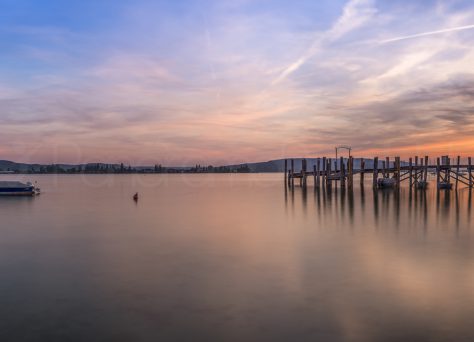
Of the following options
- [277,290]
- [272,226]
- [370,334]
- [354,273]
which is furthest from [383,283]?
[272,226]

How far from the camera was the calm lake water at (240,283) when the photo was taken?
7.88 m

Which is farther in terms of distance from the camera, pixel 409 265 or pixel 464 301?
pixel 409 265

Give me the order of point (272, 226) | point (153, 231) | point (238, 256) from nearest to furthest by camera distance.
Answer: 1. point (238, 256)
2. point (153, 231)
3. point (272, 226)

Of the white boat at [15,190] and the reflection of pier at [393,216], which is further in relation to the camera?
the white boat at [15,190]

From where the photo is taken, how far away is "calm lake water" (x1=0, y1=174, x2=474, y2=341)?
25.8 feet

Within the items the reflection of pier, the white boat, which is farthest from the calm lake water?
the white boat

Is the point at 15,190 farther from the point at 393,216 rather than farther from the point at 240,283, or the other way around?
the point at 240,283

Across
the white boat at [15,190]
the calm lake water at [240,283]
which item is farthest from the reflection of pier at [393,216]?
the white boat at [15,190]

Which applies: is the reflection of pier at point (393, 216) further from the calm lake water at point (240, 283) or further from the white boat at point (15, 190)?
the white boat at point (15, 190)

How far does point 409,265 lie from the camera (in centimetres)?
1292

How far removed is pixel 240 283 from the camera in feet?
36.2

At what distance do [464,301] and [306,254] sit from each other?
611 cm

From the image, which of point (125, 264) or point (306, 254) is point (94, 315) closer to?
point (125, 264)

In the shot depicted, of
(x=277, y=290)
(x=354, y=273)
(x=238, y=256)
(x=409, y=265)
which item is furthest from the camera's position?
(x=238, y=256)
